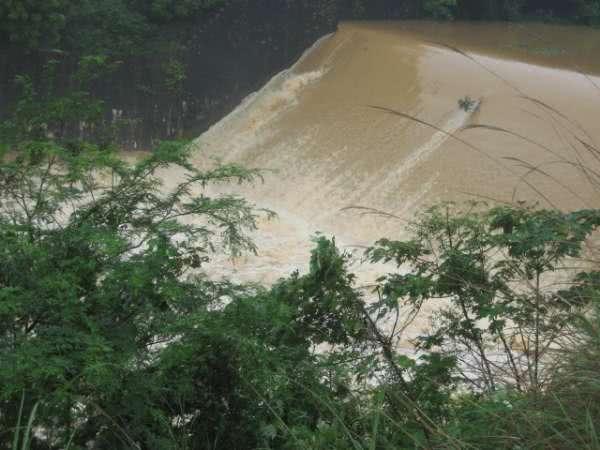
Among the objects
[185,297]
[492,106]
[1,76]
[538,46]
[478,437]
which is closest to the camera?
[478,437]

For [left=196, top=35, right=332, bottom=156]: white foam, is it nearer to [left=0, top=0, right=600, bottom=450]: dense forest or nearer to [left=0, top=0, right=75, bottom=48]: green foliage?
[left=0, top=0, right=75, bottom=48]: green foliage

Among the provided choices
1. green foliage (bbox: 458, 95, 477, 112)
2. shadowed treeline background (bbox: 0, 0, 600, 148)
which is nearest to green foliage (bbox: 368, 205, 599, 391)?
green foliage (bbox: 458, 95, 477, 112)

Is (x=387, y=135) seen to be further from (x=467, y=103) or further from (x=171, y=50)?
(x=171, y=50)

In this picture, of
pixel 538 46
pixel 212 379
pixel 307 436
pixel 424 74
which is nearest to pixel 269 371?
pixel 212 379

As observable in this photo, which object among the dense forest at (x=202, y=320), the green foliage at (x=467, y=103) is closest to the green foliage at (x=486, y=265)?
the dense forest at (x=202, y=320)

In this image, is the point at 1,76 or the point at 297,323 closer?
the point at 297,323

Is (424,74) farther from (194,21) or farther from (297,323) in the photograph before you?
(297,323)

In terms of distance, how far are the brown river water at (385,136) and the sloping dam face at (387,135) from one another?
25mm

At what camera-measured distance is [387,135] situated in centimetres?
1509

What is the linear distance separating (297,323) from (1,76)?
12832 millimetres

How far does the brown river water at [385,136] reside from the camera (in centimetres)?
1292

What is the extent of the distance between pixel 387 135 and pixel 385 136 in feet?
0.12

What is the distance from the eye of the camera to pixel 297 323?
4195 mm

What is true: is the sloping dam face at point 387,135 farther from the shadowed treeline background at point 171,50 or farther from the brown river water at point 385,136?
the shadowed treeline background at point 171,50
